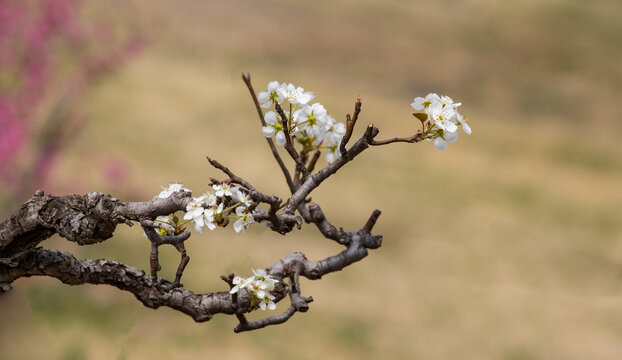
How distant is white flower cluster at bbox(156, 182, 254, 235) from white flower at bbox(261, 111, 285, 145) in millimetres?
97

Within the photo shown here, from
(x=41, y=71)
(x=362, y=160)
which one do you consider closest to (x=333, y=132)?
(x=41, y=71)

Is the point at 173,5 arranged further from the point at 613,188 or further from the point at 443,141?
the point at 443,141

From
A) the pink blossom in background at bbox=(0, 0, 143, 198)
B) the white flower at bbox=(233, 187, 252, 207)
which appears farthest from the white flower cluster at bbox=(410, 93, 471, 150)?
the pink blossom in background at bbox=(0, 0, 143, 198)

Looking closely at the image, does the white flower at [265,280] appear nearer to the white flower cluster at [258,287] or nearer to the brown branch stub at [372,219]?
the white flower cluster at [258,287]

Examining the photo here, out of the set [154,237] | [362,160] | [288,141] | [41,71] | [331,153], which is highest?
[362,160]

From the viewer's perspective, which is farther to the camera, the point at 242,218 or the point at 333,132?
the point at 333,132

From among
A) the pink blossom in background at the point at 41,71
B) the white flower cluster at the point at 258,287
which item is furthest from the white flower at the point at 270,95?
the pink blossom in background at the point at 41,71

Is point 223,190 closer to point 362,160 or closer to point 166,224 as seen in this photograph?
point 166,224

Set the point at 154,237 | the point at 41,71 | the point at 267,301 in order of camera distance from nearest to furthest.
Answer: the point at 154,237 < the point at 267,301 < the point at 41,71

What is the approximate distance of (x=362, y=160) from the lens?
4125 mm

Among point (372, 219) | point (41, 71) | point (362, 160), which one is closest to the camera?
point (372, 219)

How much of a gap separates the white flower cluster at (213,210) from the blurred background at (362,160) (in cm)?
56

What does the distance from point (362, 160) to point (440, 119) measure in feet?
11.1

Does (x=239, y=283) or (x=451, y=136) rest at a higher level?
(x=451, y=136)
